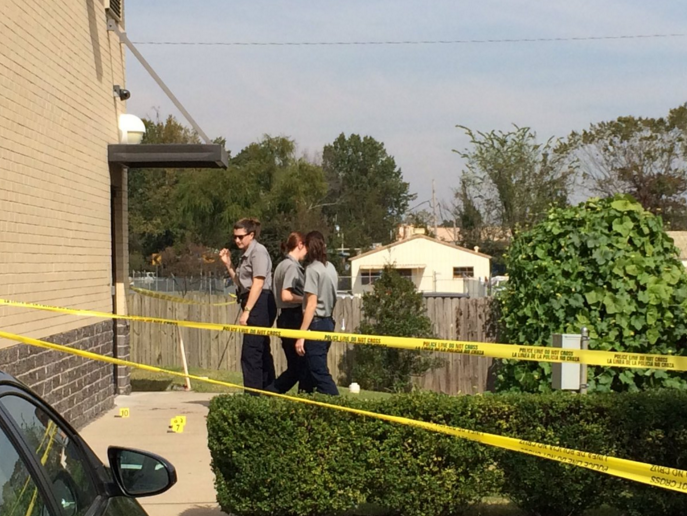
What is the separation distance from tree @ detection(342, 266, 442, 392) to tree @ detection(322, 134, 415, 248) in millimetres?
57775

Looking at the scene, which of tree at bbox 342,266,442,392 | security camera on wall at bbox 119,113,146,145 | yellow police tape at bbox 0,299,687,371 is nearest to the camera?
yellow police tape at bbox 0,299,687,371

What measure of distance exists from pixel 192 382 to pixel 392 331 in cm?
303

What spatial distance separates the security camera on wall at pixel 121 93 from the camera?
11109 mm

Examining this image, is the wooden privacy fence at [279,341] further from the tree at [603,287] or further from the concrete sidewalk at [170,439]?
the tree at [603,287]

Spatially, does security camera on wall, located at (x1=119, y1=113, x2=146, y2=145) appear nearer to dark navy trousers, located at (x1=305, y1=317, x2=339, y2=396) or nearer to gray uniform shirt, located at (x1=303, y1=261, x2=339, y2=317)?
gray uniform shirt, located at (x1=303, y1=261, x2=339, y2=317)

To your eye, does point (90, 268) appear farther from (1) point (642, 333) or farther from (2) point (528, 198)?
(2) point (528, 198)

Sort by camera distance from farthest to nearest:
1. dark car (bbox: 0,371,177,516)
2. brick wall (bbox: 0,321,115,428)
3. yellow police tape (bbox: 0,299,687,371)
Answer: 1. brick wall (bbox: 0,321,115,428)
2. yellow police tape (bbox: 0,299,687,371)
3. dark car (bbox: 0,371,177,516)

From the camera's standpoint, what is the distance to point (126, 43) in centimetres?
1094

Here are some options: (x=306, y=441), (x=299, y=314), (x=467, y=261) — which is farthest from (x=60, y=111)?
(x=467, y=261)

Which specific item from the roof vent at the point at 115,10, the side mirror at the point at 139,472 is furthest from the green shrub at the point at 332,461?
the roof vent at the point at 115,10

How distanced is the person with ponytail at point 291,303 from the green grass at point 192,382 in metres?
3.72

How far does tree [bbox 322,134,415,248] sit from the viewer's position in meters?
74.2

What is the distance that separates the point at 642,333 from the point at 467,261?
37.6 m

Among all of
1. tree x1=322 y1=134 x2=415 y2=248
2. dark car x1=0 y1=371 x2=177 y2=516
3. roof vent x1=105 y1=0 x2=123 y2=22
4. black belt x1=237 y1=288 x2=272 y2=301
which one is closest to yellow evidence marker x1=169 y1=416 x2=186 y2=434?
black belt x1=237 y1=288 x2=272 y2=301
